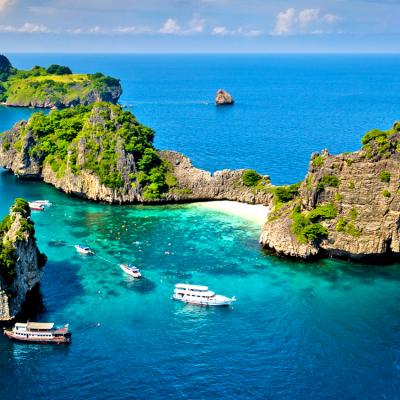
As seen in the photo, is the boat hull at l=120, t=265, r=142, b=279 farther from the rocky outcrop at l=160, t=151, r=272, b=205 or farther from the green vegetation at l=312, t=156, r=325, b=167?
the green vegetation at l=312, t=156, r=325, b=167

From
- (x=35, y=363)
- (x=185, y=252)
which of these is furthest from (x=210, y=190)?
(x=35, y=363)

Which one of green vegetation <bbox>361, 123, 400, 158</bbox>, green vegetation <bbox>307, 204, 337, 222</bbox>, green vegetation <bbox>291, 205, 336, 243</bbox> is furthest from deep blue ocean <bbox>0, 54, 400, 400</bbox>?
green vegetation <bbox>361, 123, 400, 158</bbox>

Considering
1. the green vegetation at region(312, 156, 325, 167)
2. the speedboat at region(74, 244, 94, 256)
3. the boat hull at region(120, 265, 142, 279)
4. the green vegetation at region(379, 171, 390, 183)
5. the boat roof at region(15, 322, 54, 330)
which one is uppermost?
the green vegetation at region(312, 156, 325, 167)

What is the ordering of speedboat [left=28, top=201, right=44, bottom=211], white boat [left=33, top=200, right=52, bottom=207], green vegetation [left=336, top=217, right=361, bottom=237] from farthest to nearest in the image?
white boat [left=33, top=200, right=52, bottom=207] → speedboat [left=28, top=201, right=44, bottom=211] → green vegetation [left=336, top=217, right=361, bottom=237]

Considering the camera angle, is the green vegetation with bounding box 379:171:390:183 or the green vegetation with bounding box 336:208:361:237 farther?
the green vegetation with bounding box 379:171:390:183

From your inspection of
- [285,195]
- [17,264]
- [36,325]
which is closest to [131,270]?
[17,264]

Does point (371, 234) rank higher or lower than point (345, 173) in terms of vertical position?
lower

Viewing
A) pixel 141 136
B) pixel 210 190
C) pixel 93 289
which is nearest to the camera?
pixel 93 289

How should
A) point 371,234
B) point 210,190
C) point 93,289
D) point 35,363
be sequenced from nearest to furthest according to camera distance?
point 35,363, point 93,289, point 371,234, point 210,190

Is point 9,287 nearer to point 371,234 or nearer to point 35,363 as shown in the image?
point 35,363
